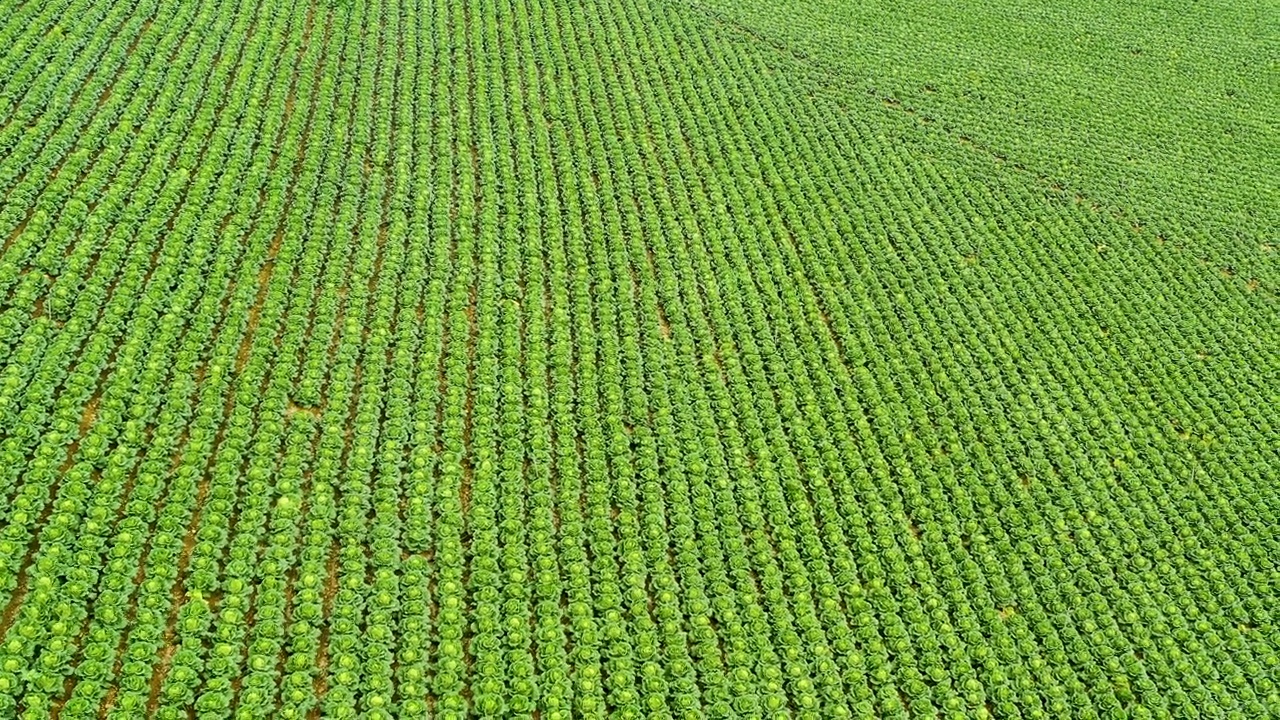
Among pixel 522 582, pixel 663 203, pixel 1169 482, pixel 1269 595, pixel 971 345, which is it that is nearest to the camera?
pixel 522 582

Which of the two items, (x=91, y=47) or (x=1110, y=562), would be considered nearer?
(x=1110, y=562)

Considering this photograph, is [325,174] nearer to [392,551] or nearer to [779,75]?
[392,551]

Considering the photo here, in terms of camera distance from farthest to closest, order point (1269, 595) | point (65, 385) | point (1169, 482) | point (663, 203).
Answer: point (663, 203) < point (1169, 482) < point (1269, 595) < point (65, 385)

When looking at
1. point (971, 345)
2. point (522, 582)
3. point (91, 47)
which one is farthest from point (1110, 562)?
point (91, 47)

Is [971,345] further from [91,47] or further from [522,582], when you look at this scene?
[91,47]

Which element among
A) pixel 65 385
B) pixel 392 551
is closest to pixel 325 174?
pixel 65 385

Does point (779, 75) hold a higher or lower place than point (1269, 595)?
higher

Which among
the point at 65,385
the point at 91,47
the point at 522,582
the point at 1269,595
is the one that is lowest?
the point at 1269,595
